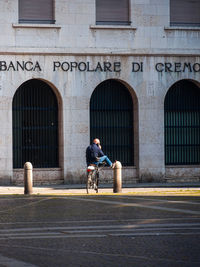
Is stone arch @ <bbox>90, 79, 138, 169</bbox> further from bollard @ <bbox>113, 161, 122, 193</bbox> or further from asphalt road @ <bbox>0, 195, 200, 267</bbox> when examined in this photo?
asphalt road @ <bbox>0, 195, 200, 267</bbox>

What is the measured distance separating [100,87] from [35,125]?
108 inches

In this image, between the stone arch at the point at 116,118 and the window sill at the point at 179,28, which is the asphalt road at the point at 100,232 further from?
the window sill at the point at 179,28

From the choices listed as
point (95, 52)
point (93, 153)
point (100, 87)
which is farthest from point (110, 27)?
point (93, 153)

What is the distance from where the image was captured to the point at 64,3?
2770 cm

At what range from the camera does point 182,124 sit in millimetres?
29312

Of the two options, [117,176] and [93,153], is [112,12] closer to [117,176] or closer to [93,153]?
[93,153]

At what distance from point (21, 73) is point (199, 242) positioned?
55.4 ft

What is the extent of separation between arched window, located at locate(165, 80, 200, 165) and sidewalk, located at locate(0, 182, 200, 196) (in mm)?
2422

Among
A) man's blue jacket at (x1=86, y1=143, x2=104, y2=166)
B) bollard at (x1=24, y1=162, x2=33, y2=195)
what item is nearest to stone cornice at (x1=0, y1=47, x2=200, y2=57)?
man's blue jacket at (x1=86, y1=143, x2=104, y2=166)

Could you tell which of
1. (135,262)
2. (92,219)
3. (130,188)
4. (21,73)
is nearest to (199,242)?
(135,262)

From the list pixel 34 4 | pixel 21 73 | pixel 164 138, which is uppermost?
pixel 34 4

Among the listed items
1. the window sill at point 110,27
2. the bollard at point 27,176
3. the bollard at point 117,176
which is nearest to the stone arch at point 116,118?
the window sill at point 110,27

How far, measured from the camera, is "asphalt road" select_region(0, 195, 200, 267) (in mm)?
9930

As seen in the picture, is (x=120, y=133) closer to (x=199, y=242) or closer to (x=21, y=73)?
(x=21, y=73)
